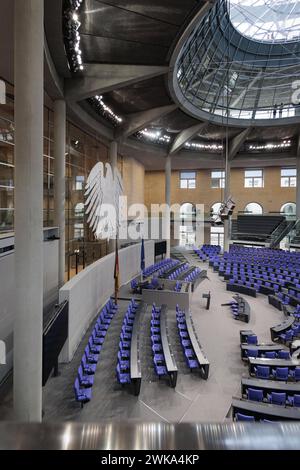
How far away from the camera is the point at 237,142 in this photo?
26.7 meters

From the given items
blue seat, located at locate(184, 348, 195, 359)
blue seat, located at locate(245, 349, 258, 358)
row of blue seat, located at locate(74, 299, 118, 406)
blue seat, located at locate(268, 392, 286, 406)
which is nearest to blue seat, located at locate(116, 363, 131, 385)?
row of blue seat, located at locate(74, 299, 118, 406)

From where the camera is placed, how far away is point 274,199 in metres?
32.6

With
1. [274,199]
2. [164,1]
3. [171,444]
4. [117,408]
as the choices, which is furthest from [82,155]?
[274,199]

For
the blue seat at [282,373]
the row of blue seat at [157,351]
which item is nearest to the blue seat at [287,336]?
the blue seat at [282,373]

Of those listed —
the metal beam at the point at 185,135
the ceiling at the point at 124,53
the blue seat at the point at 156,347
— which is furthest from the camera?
the metal beam at the point at 185,135

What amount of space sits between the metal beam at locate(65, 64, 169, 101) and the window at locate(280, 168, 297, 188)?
77.2ft

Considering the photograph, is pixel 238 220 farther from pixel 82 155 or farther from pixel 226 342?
pixel 226 342

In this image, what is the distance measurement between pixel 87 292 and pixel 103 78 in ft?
29.8

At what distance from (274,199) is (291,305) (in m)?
20.1

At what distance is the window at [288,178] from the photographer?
3206cm

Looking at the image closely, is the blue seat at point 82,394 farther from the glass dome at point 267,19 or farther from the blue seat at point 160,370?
the glass dome at point 267,19

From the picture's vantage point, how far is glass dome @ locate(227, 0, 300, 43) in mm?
18359

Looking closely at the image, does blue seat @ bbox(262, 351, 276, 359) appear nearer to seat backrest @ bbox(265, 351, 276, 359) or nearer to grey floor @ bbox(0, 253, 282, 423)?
seat backrest @ bbox(265, 351, 276, 359)

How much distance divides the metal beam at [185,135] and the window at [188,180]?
8.66 metres
